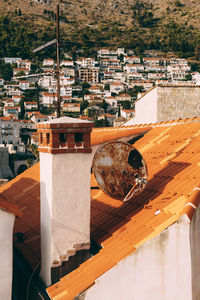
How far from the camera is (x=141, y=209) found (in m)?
6.70

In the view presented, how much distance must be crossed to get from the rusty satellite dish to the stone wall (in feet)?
28.2

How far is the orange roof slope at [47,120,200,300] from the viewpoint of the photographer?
218 inches

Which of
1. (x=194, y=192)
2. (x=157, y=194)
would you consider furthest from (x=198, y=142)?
(x=194, y=192)

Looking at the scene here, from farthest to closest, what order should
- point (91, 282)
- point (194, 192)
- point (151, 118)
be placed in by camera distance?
1. point (151, 118)
2. point (194, 192)
3. point (91, 282)

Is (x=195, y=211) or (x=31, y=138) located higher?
(x=195, y=211)

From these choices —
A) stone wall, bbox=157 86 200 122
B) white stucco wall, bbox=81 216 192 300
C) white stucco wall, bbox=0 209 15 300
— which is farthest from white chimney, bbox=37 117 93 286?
stone wall, bbox=157 86 200 122

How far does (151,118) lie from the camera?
15.6 meters

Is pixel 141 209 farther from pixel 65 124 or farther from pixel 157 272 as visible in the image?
pixel 65 124

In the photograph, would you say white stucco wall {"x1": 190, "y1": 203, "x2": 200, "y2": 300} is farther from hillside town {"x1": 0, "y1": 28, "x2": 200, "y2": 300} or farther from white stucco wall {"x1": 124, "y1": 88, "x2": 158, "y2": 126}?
white stucco wall {"x1": 124, "y1": 88, "x2": 158, "y2": 126}

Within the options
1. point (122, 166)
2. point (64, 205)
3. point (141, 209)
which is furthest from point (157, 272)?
point (122, 166)

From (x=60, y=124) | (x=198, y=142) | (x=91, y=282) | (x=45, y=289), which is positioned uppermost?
(x=60, y=124)

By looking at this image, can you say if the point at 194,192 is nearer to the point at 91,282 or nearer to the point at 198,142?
the point at 91,282

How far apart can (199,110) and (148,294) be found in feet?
37.5

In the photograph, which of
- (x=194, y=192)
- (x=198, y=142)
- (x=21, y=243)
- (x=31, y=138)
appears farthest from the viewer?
(x=31, y=138)
